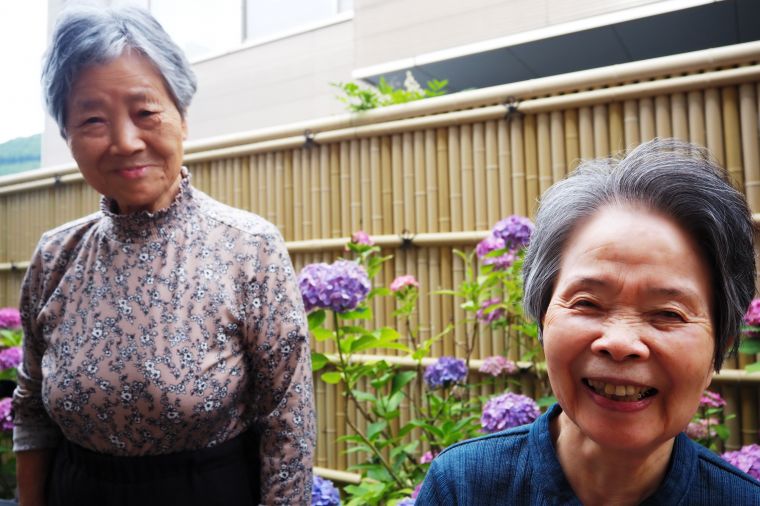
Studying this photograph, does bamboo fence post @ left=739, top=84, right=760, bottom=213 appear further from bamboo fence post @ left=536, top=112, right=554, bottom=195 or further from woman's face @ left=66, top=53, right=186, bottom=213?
woman's face @ left=66, top=53, right=186, bottom=213

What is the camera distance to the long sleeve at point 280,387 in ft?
4.04

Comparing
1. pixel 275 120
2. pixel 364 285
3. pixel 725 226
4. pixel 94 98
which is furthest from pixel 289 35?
pixel 725 226

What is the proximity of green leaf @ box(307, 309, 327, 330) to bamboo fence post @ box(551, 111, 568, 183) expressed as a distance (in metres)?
1.12

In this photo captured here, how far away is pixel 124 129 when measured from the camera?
1207 mm

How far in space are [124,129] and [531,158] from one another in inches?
67.1

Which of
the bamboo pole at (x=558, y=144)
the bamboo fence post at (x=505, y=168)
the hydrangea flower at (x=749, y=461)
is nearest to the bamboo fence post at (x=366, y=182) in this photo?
the bamboo fence post at (x=505, y=168)

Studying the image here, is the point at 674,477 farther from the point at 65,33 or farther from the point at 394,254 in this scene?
the point at 394,254

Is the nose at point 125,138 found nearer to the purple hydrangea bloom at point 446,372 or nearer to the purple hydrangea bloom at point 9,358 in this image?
the purple hydrangea bloom at point 446,372

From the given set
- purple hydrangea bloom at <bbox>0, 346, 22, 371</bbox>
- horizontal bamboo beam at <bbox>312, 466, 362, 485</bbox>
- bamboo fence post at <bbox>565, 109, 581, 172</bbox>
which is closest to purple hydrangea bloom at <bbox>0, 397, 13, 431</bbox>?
purple hydrangea bloom at <bbox>0, 346, 22, 371</bbox>

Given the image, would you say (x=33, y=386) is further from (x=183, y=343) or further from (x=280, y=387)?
(x=280, y=387)

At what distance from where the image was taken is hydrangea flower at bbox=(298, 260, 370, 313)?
1.80m

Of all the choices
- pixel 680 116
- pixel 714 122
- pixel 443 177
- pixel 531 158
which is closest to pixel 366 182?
pixel 443 177

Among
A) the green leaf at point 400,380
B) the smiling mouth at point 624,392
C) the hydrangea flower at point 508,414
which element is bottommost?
the hydrangea flower at point 508,414

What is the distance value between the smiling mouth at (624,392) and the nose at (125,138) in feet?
3.18
